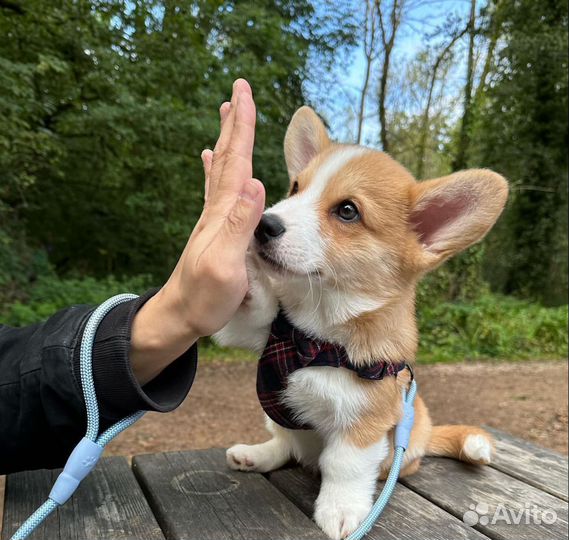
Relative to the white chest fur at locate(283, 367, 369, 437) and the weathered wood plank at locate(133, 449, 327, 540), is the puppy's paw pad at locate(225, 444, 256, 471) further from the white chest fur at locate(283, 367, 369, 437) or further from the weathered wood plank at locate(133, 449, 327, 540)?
the white chest fur at locate(283, 367, 369, 437)

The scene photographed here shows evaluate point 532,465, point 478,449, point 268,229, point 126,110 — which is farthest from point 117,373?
point 126,110

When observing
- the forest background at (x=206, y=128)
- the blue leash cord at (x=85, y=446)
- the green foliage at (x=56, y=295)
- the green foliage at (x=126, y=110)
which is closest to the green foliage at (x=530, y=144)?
the forest background at (x=206, y=128)

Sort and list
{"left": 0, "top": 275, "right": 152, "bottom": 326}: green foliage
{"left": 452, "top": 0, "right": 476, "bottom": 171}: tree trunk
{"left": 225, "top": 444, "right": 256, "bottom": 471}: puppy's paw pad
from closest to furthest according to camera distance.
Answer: {"left": 225, "top": 444, "right": 256, "bottom": 471}: puppy's paw pad, {"left": 0, "top": 275, "right": 152, "bottom": 326}: green foliage, {"left": 452, "top": 0, "right": 476, "bottom": 171}: tree trunk

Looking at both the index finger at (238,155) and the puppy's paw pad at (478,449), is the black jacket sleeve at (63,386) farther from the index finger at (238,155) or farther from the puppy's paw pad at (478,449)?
the puppy's paw pad at (478,449)

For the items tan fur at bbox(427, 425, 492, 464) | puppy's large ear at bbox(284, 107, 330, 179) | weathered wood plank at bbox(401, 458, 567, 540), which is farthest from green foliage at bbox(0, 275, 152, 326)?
weathered wood plank at bbox(401, 458, 567, 540)

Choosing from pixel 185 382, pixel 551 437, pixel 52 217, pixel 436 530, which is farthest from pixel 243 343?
pixel 52 217

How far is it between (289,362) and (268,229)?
40 cm

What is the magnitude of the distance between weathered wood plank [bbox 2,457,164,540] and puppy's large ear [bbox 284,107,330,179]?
1.24 metres

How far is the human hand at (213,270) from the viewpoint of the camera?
1197 mm

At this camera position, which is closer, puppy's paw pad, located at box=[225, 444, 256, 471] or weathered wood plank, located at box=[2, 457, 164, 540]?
weathered wood plank, located at box=[2, 457, 164, 540]

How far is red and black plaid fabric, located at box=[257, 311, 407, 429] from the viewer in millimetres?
1550

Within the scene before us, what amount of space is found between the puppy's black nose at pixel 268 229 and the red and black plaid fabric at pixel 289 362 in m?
0.29

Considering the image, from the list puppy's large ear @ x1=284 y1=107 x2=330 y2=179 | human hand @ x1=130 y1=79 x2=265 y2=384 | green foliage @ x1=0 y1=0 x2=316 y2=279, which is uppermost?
green foliage @ x1=0 y1=0 x2=316 y2=279

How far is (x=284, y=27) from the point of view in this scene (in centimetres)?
917
